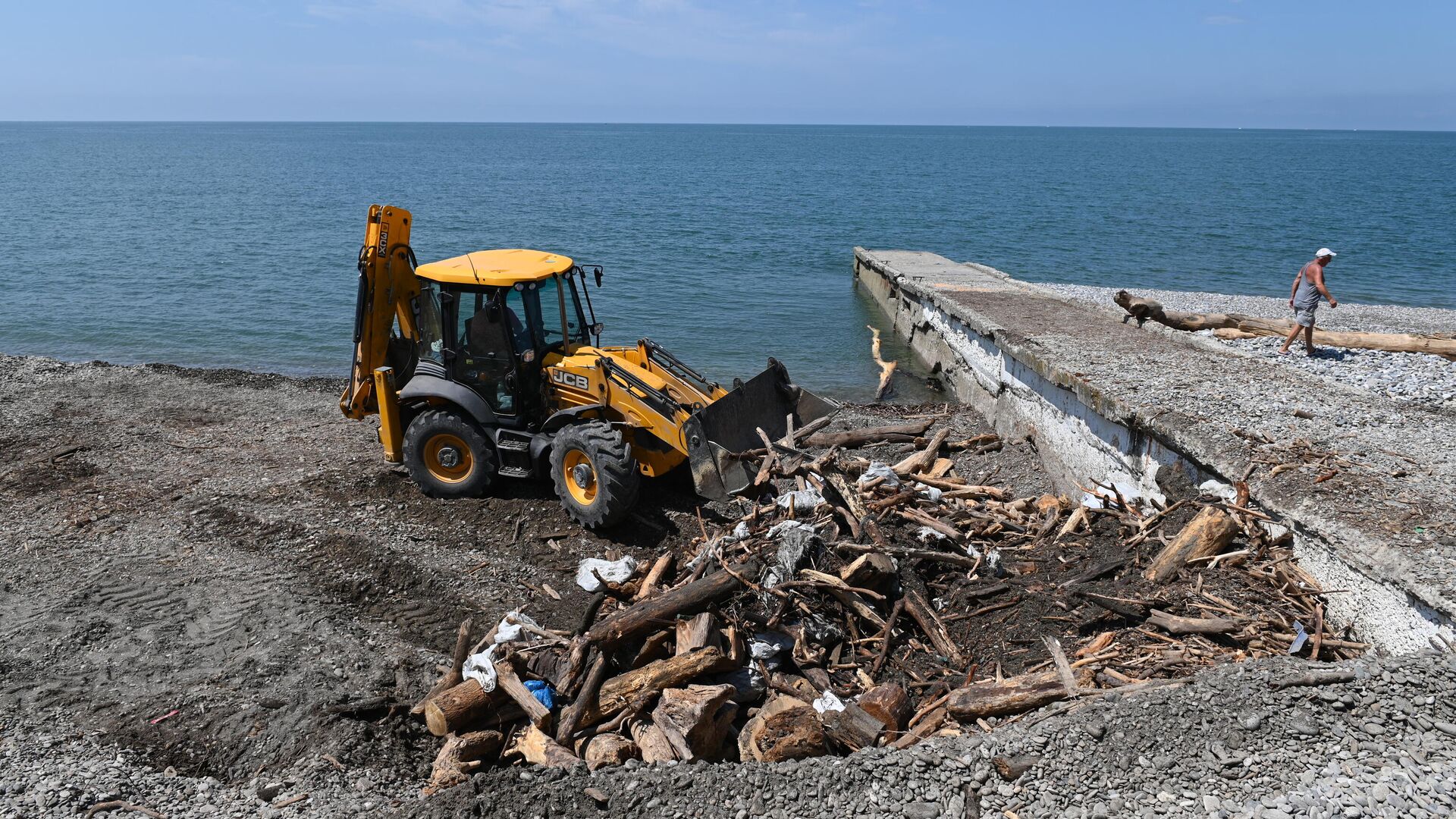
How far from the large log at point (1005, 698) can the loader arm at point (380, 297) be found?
6.85 metres

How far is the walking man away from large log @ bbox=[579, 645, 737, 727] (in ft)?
34.4

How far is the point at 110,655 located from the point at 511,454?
3761 mm

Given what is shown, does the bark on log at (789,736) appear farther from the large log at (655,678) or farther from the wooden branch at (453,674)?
the wooden branch at (453,674)

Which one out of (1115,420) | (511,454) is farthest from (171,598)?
(1115,420)

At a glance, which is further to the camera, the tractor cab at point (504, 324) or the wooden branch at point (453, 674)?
the tractor cab at point (504, 324)

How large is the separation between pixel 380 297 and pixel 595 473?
3172mm

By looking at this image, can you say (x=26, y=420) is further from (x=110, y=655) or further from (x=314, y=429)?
(x=110, y=655)

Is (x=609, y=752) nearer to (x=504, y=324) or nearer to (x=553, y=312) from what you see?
(x=504, y=324)

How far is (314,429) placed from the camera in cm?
1270

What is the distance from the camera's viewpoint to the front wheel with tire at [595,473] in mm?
8469

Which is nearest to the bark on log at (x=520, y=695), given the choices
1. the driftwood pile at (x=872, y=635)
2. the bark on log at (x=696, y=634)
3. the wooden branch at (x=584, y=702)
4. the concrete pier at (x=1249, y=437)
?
the driftwood pile at (x=872, y=635)


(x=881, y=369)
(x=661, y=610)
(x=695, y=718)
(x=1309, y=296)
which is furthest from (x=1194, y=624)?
(x=881, y=369)

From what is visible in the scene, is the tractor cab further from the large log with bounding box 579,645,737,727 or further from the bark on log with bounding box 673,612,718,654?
the large log with bounding box 579,645,737,727

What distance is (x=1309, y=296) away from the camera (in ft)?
41.7
